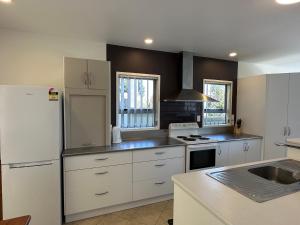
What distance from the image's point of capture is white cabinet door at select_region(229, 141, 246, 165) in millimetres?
3297

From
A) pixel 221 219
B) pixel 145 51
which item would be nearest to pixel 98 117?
pixel 145 51

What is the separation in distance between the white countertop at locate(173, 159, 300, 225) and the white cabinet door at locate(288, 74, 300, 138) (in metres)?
2.80

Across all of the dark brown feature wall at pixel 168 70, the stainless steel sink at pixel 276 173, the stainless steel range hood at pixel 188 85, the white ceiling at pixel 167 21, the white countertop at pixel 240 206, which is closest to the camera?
the white countertop at pixel 240 206

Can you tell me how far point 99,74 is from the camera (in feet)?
8.48

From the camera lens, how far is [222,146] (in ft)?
10.5

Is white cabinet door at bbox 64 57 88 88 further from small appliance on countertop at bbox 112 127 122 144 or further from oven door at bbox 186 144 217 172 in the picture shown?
oven door at bbox 186 144 217 172

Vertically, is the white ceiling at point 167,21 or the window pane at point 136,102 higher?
the white ceiling at point 167,21

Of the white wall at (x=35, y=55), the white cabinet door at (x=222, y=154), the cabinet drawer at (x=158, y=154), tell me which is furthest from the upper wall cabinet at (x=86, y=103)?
the white cabinet door at (x=222, y=154)

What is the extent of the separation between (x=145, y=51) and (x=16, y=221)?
9.20 feet

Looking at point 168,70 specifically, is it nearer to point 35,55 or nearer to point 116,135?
point 116,135

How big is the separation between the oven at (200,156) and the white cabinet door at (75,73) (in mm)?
1829

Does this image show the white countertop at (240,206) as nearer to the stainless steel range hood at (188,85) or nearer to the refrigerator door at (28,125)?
the refrigerator door at (28,125)

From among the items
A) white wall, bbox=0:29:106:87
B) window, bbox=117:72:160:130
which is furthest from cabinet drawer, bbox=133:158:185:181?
white wall, bbox=0:29:106:87

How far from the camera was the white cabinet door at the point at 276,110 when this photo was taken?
11.0 ft
